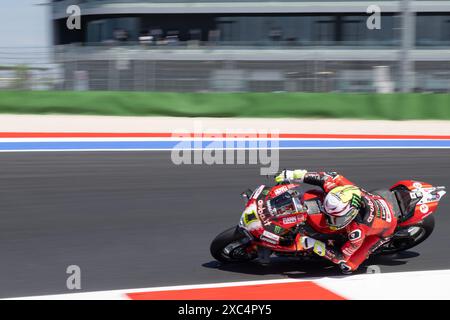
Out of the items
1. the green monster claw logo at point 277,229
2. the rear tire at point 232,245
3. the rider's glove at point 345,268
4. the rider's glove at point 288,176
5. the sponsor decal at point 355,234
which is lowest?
the rider's glove at point 345,268

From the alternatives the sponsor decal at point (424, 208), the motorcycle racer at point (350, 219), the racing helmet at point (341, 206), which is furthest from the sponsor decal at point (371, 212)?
the sponsor decal at point (424, 208)

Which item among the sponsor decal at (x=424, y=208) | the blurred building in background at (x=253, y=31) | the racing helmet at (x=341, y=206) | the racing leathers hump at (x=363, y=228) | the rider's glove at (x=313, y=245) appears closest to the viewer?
the racing helmet at (x=341, y=206)

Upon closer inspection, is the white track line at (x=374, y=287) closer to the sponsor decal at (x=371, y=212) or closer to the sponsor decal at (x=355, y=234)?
the sponsor decal at (x=355, y=234)

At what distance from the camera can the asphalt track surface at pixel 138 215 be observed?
6676mm

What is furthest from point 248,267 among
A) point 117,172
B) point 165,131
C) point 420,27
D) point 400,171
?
point 420,27

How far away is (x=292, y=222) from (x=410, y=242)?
1.60 meters

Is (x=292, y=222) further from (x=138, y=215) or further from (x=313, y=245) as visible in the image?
(x=138, y=215)

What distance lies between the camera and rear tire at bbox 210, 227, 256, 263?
253 inches

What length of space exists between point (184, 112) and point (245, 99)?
164cm

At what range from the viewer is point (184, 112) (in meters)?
17.9

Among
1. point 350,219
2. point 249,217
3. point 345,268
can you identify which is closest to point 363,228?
point 350,219

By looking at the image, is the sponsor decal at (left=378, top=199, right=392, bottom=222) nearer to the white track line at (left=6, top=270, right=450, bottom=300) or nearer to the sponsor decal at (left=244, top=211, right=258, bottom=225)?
the white track line at (left=6, top=270, right=450, bottom=300)

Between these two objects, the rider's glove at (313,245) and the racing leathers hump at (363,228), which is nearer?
the rider's glove at (313,245)

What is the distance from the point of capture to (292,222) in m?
6.12
